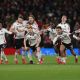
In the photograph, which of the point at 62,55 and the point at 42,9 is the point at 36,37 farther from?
the point at 42,9

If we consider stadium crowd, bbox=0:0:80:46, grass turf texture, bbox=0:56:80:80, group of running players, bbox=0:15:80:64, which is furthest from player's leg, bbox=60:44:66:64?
stadium crowd, bbox=0:0:80:46

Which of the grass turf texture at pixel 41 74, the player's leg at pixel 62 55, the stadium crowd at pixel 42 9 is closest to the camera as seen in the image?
the grass turf texture at pixel 41 74

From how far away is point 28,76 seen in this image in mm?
15172

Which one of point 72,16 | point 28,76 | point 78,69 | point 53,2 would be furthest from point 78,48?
point 28,76

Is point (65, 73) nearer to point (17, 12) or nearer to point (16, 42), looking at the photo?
point (16, 42)

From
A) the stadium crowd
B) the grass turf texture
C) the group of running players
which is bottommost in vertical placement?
the grass turf texture

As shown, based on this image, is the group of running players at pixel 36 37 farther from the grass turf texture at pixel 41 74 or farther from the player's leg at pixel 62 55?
the grass turf texture at pixel 41 74

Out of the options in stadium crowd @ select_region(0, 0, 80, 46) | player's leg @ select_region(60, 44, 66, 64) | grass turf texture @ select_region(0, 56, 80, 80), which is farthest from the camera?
stadium crowd @ select_region(0, 0, 80, 46)

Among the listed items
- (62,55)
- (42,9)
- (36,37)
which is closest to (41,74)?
(62,55)

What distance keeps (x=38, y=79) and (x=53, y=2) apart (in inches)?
798

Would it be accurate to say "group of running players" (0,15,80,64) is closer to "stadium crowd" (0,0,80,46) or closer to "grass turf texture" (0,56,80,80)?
"grass turf texture" (0,56,80,80)

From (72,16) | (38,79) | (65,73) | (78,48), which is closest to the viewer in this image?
(38,79)

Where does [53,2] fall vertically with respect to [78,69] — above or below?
above

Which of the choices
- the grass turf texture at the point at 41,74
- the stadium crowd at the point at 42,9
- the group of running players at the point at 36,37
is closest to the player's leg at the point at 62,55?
the group of running players at the point at 36,37
